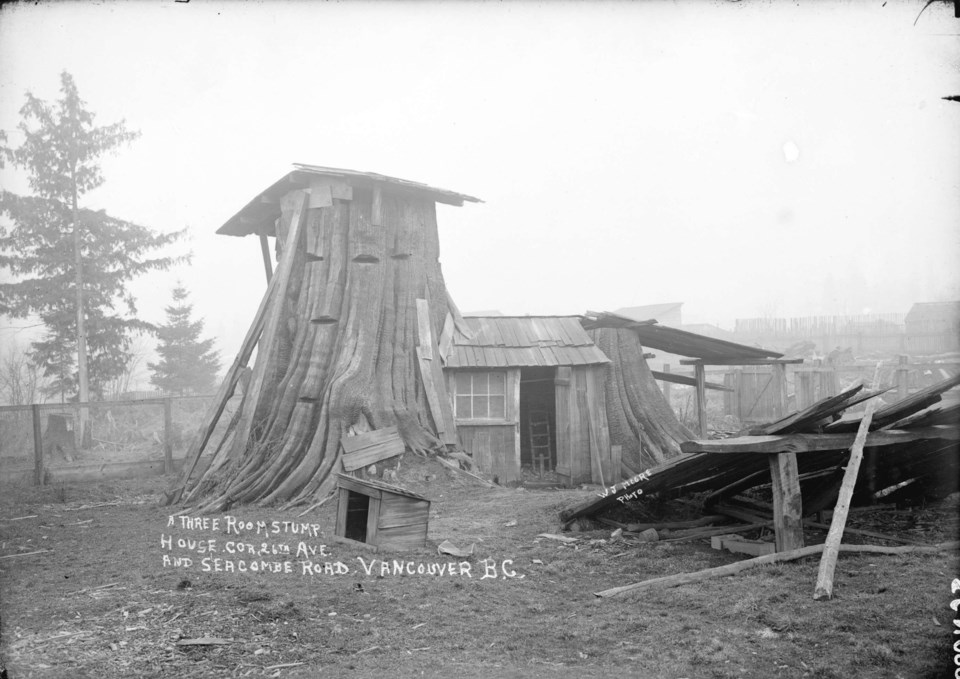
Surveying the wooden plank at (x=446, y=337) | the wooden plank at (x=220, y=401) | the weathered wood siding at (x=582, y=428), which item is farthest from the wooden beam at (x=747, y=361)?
the wooden plank at (x=220, y=401)

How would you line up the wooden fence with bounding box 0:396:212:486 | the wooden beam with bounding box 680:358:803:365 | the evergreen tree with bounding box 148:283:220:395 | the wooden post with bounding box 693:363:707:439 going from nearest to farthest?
the wooden fence with bounding box 0:396:212:486
the wooden post with bounding box 693:363:707:439
the wooden beam with bounding box 680:358:803:365
the evergreen tree with bounding box 148:283:220:395

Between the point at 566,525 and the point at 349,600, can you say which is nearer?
the point at 349,600

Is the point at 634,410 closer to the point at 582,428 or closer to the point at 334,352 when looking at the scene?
the point at 582,428

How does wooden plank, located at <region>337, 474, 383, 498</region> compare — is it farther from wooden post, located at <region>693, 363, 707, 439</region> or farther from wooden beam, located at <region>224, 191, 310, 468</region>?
wooden post, located at <region>693, 363, 707, 439</region>

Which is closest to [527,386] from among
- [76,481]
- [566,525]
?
[566,525]

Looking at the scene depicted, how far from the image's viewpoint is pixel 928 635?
4.23 m

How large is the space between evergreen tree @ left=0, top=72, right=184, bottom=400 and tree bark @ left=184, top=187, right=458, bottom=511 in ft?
38.5

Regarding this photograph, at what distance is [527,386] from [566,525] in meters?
8.43

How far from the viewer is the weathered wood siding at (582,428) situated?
47.0 ft

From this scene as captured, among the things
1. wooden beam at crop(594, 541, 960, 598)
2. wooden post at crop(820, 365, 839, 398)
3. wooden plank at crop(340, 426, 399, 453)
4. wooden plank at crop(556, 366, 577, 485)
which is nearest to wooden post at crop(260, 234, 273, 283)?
wooden plank at crop(340, 426, 399, 453)

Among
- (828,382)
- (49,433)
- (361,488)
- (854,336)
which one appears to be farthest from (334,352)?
(854,336)

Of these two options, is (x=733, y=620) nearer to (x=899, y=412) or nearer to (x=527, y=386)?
(x=899, y=412)

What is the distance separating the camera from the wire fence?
13.2 meters

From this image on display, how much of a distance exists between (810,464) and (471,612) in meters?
4.22
